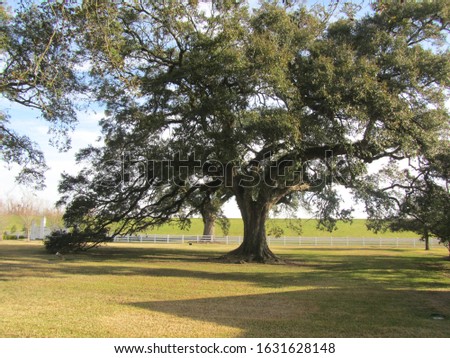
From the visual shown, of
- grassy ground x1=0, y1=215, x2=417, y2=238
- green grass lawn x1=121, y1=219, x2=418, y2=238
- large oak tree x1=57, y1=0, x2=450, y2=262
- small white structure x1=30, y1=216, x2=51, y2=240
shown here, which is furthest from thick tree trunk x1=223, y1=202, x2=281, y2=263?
green grass lawn x1=121, y1=219, x2=418, y2=238

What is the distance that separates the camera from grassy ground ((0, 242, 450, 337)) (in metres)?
7.30

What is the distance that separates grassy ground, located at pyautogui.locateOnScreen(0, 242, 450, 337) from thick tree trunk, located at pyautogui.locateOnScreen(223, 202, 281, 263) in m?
6.31

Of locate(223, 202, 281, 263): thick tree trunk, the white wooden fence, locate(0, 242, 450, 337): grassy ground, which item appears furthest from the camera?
the white wooden fence

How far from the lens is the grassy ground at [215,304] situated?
730 cm

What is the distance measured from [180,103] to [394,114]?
A: 869 cm

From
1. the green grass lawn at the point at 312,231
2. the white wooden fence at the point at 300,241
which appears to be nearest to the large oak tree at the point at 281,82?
the white wooden fence at the point at 300,241

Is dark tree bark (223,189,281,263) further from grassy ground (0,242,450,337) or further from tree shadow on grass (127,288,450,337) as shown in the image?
tree shadow on grass (127,288,450,337)

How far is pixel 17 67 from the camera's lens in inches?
496

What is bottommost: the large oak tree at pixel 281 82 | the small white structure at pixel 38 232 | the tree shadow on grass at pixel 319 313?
the tree shadow on grass at pixel 319 313

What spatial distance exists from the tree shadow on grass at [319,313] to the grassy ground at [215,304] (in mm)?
19

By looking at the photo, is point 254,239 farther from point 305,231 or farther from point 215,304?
point 305,231

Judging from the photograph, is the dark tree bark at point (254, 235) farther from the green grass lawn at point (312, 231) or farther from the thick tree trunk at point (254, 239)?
the green grass lawn at point (312, 231)

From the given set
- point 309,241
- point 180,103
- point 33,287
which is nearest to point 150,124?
point 180,103

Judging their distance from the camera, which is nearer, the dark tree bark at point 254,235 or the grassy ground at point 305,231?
the dark tree bark at point 254,235
